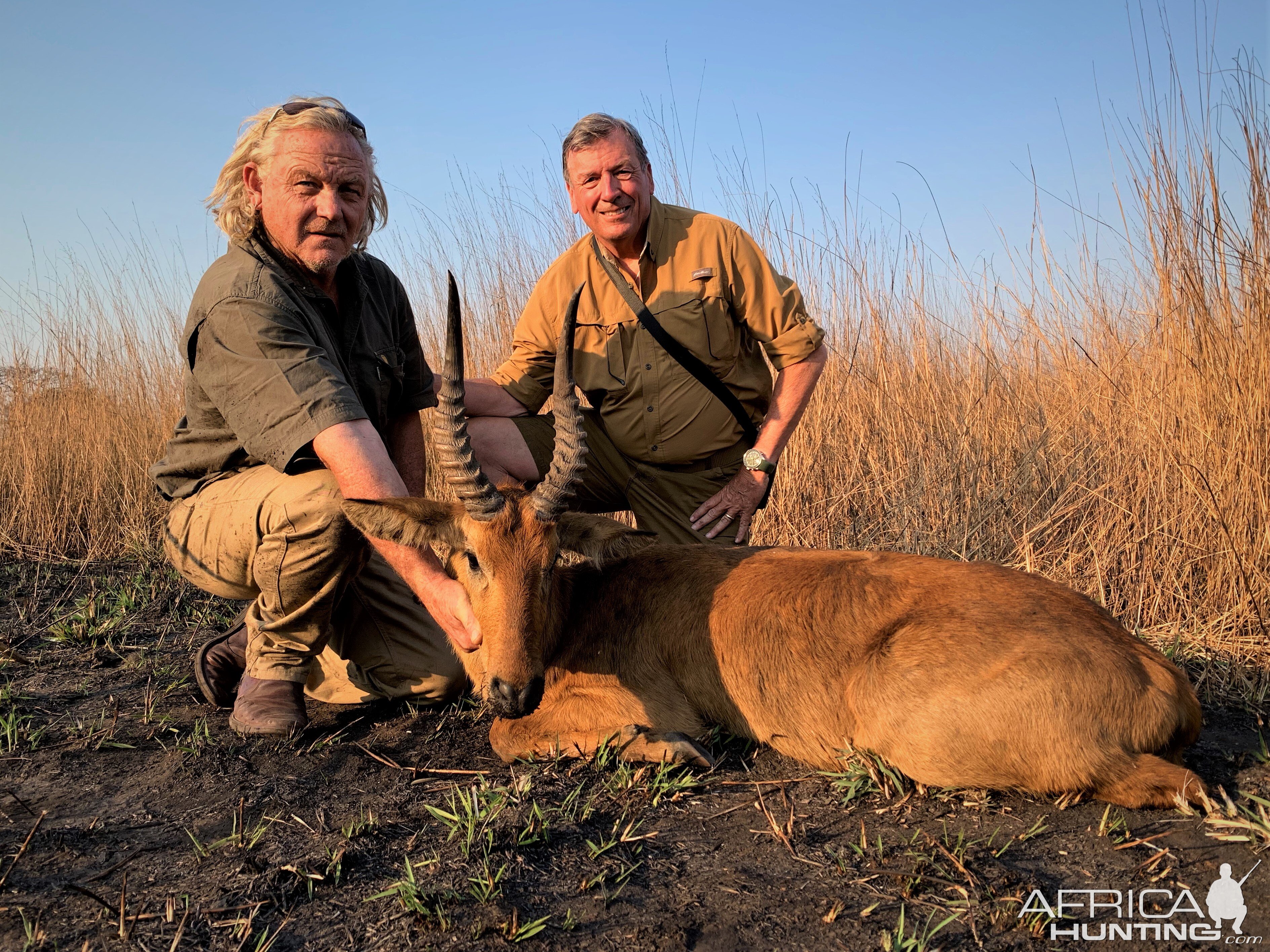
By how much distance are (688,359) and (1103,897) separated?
380 cm

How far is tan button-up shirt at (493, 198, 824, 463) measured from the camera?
238 inches

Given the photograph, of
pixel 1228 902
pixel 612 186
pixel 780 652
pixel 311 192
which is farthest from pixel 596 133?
pixel 1228 902

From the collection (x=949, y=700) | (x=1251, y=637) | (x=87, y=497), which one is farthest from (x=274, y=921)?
(x=87, y=497)

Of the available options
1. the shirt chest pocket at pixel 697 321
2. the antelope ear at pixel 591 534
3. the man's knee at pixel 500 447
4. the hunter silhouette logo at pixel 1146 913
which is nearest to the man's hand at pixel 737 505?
the shirt chest pocket at pixel 697 321

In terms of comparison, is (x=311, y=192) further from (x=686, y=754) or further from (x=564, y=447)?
(x=686, y=754)

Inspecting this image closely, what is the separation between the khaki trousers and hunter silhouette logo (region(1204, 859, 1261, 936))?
3.67 m

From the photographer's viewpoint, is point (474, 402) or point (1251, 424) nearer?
point (1251, 424)

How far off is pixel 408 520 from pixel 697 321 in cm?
261

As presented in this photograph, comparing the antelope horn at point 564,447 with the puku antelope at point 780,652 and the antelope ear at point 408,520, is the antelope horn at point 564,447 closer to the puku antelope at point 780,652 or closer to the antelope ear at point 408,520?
the puku antelope at point 780,652

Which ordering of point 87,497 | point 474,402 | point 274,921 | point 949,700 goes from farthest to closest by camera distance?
point 87,497 < point 474,402 < point 949,700 < point 274,921

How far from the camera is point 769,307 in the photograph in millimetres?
6070

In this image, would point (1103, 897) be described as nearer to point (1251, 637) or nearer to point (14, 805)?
point (1251, 637)

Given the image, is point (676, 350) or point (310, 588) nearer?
point (310, 588)

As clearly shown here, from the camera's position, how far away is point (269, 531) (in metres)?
4.68
